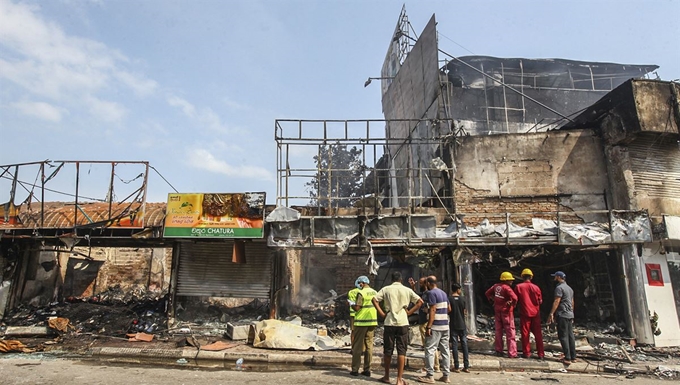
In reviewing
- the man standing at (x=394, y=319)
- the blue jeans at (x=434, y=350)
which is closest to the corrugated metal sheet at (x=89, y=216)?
the man standing at (x=394, y=319)

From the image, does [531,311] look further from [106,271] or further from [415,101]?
[106,271]

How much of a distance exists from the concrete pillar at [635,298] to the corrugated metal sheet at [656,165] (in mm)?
2037

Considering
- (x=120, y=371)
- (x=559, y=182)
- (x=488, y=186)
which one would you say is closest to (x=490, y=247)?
(x=488, y=186)

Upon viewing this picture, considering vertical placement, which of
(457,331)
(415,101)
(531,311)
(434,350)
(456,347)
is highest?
(415,101)

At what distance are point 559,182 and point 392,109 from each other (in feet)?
31.2

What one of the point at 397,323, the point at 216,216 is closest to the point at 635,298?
the point at 397,323

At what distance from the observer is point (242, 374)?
25.2 feet

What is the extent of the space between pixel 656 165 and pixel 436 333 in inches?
386

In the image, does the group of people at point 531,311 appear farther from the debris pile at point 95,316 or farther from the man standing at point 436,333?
the debris pile at point 95,316

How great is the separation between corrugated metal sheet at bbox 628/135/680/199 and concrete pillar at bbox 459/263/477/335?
18.0 ft

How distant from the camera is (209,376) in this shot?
7371 mm

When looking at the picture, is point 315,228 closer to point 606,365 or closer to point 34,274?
point 606,365

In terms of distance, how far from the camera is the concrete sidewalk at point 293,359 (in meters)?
8.42

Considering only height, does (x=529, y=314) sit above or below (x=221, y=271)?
below
